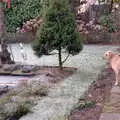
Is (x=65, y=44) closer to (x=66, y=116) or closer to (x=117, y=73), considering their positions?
(x=117, y=73)

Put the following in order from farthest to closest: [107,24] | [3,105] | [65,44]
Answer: [107,24] < [65,44] < [3,105]

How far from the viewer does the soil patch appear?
26.6ft

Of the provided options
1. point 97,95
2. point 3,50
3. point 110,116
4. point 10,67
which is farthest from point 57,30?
point 110,116

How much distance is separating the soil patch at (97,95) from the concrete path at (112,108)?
0.11m

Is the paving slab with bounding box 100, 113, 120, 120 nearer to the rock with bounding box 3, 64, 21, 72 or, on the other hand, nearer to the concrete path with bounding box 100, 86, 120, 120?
the concrete path with bounding box 100, 86, 120, 120

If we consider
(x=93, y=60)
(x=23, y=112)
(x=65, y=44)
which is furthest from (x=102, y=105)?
(x=93, y=60)

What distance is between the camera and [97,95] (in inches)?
386

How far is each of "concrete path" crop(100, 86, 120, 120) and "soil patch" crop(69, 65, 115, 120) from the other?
109 millimetres

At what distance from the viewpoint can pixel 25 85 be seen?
1062cm

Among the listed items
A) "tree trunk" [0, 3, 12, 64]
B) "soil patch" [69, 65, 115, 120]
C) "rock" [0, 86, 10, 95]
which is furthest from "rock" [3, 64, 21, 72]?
"soil patch" [69, 65, 115, 120]

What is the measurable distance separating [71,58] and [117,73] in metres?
5.15

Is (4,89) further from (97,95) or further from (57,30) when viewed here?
(57,30)

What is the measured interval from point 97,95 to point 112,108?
1.38m

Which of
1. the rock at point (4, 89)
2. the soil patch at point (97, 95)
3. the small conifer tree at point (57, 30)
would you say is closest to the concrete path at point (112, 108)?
the soil patch at point (97, 95)
